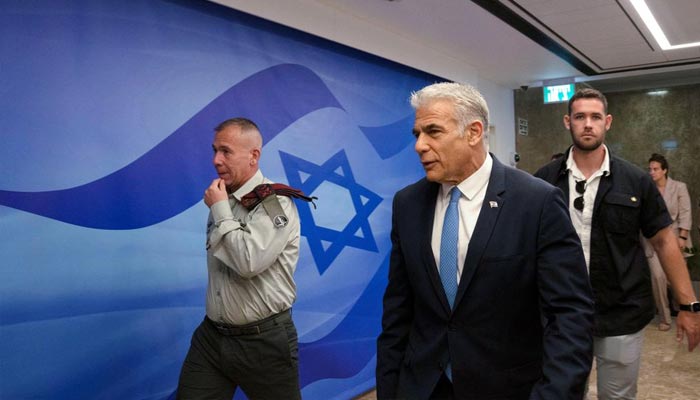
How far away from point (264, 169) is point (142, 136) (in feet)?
2.94

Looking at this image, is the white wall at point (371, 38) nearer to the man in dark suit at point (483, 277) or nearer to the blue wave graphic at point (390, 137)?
the blue wave graphic at point (390, 137)

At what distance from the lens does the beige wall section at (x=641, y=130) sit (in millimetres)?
7680

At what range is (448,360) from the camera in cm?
162

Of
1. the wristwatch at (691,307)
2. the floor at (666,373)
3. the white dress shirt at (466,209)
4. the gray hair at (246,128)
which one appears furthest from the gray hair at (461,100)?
the floor at (666,373)

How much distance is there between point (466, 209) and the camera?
66.1 inches

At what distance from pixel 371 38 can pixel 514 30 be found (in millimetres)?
1311

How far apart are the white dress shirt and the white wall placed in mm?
2133

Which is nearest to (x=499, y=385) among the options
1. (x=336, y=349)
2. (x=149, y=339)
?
(x=149, y=339)

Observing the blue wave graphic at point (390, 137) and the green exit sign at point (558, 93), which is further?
the green exit sign at point (558, 93)

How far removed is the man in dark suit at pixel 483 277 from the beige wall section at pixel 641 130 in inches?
242

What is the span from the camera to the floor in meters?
4.18

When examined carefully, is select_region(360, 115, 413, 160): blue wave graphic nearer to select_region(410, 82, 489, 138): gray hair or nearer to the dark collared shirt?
the dark collared shirt

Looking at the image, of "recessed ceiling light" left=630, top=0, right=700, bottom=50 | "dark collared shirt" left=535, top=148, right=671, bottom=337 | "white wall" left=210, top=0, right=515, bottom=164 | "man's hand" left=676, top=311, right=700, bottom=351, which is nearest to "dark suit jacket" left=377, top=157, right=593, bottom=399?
"dark collared shirt" left=535, top=148, right=671, bottom=337

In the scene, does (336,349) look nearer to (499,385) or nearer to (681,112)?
(499,385)
